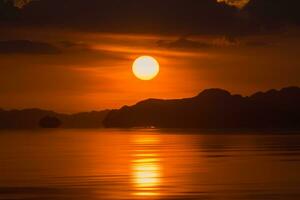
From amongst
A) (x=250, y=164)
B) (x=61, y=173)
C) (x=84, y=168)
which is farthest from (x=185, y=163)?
(x=61, y=173)

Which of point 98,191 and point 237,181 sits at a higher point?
point 237,181

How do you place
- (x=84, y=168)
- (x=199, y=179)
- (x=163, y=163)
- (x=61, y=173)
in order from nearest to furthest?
(x=199, y=179) → (x=61, y=173) → (x=84, y=168) → (x=163, y=163)

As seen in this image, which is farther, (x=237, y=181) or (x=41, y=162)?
(x=41, y=162)

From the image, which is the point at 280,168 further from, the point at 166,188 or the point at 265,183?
the point at 166,188

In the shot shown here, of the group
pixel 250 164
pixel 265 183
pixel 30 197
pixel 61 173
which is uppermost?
pixel 250 164

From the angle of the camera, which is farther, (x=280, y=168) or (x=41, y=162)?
(x=41, y=162)

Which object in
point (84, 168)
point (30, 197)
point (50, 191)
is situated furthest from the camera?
point (84, 168)

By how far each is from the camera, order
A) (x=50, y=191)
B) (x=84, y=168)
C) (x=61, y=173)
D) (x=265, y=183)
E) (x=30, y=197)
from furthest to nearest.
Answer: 1. (x=84, y=168)
2. (x=61, y=173)
3. (x=265, y=183)
4. (x=50, y=191)
5. (x=30, y=197)

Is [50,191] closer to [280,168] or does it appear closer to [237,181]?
[237,181]

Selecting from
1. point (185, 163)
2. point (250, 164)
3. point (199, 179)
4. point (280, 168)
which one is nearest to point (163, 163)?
point (185, 163)

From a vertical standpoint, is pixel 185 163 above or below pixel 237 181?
above

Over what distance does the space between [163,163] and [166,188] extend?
33604mm

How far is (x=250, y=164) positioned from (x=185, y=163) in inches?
358

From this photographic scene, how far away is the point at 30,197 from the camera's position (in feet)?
188
